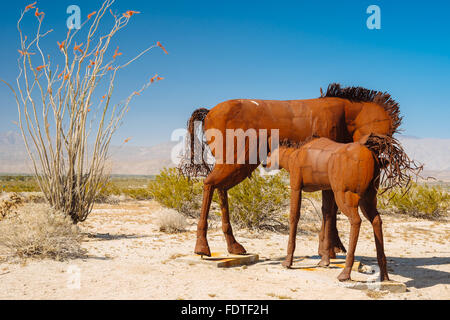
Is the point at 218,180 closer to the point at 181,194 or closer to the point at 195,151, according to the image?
the point at 195,151

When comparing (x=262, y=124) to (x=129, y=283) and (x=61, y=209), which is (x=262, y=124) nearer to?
(x=129, y=283)

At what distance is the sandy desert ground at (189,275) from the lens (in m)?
Answer: 4.84

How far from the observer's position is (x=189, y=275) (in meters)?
5.74

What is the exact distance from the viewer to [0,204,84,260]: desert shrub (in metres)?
6.46

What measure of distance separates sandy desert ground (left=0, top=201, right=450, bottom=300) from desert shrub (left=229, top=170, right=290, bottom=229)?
167 centimetres

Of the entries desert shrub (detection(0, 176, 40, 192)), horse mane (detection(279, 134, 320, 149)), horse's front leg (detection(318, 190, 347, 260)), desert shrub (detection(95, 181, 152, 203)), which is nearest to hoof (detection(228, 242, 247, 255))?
horse's front leg (detection(318, 190, 347, 260))

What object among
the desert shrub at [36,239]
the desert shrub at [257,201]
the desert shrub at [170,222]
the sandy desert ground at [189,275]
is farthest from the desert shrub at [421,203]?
the desert shrub at [36,239]

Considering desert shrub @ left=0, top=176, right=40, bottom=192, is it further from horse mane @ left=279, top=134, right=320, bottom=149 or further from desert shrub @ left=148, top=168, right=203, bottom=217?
horse mane @ left=279, top=134, right=320, bottom=149

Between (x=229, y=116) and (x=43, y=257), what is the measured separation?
3741 millimetres

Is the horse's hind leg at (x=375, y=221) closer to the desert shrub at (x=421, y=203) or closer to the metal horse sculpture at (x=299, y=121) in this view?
the metal horse sculpture at (x=299, y=121)

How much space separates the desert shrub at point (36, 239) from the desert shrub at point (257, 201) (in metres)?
5.16

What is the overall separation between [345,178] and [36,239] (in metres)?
4.90

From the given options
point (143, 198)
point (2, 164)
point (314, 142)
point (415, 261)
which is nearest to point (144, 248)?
point (314, 142)

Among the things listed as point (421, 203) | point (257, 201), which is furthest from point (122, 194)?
point (421, 203)
